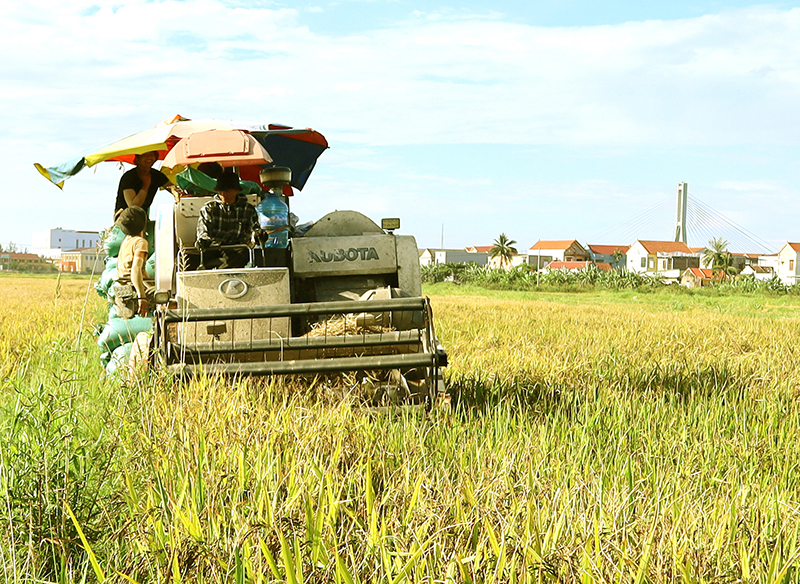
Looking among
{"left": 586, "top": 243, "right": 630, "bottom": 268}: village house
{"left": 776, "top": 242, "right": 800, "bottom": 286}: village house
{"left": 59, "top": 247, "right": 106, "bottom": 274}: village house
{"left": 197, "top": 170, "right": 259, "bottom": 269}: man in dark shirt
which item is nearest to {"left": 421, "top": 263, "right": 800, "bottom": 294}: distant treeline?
{"left": 59, "top": 247, "right": 106, "bottom": 274}: village house

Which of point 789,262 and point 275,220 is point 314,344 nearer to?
point 275,220

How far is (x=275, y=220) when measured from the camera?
661 cm

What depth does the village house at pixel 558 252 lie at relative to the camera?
391 ft

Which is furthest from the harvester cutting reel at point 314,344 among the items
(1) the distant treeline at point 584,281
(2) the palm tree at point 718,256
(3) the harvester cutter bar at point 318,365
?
(2) the palm tree at point 718,256

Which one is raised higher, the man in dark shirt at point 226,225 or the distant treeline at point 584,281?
the man in dark shirt at point 226,225

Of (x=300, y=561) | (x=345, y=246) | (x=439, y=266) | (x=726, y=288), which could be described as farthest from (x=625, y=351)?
(x=439, y=266)

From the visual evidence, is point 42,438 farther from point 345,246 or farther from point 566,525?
point 345,246

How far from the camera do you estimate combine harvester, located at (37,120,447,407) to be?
16.6 ft

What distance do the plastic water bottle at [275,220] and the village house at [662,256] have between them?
10674 centimetres

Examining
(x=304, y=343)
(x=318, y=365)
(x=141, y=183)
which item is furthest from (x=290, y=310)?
(x=141, y=183)

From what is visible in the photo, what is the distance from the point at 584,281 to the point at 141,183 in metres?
42.7

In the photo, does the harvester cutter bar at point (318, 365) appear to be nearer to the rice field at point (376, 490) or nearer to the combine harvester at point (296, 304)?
the combine harvester at point (296, 304)

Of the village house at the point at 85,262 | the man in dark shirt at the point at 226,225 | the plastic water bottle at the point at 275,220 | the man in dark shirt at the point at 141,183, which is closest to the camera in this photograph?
the village house at the point at 85,262

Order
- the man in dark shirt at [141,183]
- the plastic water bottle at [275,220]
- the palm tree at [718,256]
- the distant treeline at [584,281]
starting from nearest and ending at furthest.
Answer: the plastic water bottle at [275,220]
the man in dark shirt at [141,183]
the distant treeline at [584,281]
the palm tree at [718,256]
